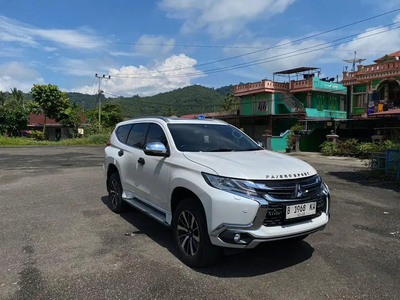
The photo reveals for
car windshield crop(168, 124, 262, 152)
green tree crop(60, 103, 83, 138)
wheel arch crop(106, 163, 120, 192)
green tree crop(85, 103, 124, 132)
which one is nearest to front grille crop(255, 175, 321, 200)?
car windshield crop(168, 124, 262, 152)

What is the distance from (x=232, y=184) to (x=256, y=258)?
1.24 meters

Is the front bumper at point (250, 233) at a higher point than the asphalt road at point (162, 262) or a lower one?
higher

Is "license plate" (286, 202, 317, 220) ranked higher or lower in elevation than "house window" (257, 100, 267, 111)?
lower

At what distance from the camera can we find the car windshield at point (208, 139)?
175 inches

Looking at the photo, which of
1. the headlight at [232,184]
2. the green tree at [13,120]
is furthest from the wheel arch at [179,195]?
the green tree at [13,120]

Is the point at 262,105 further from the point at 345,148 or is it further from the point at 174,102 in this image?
the point at 174,102

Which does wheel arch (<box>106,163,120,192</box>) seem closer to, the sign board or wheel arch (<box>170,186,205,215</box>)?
wheel arch (<box>170,186,205,215</box>)

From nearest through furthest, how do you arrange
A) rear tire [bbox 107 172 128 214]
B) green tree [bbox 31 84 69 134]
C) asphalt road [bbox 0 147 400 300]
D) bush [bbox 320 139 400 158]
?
asphalt road [bbox 0 147 400 300], rear tire [bbox 107 172 128 214], bush [bbox 320 139 400 158], green tree [bbox 31 84 69 134]

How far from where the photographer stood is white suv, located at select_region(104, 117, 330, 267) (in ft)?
10.8

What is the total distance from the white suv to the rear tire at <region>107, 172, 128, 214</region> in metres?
1.01

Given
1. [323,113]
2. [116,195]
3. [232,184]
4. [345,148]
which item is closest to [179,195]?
[232,184]

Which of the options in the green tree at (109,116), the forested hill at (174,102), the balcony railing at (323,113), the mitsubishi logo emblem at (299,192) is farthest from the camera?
the forested hill at (174,102)

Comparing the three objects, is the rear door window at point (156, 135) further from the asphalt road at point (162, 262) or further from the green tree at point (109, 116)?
the green tree at point (109, 116)

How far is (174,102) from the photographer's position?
268 feet
